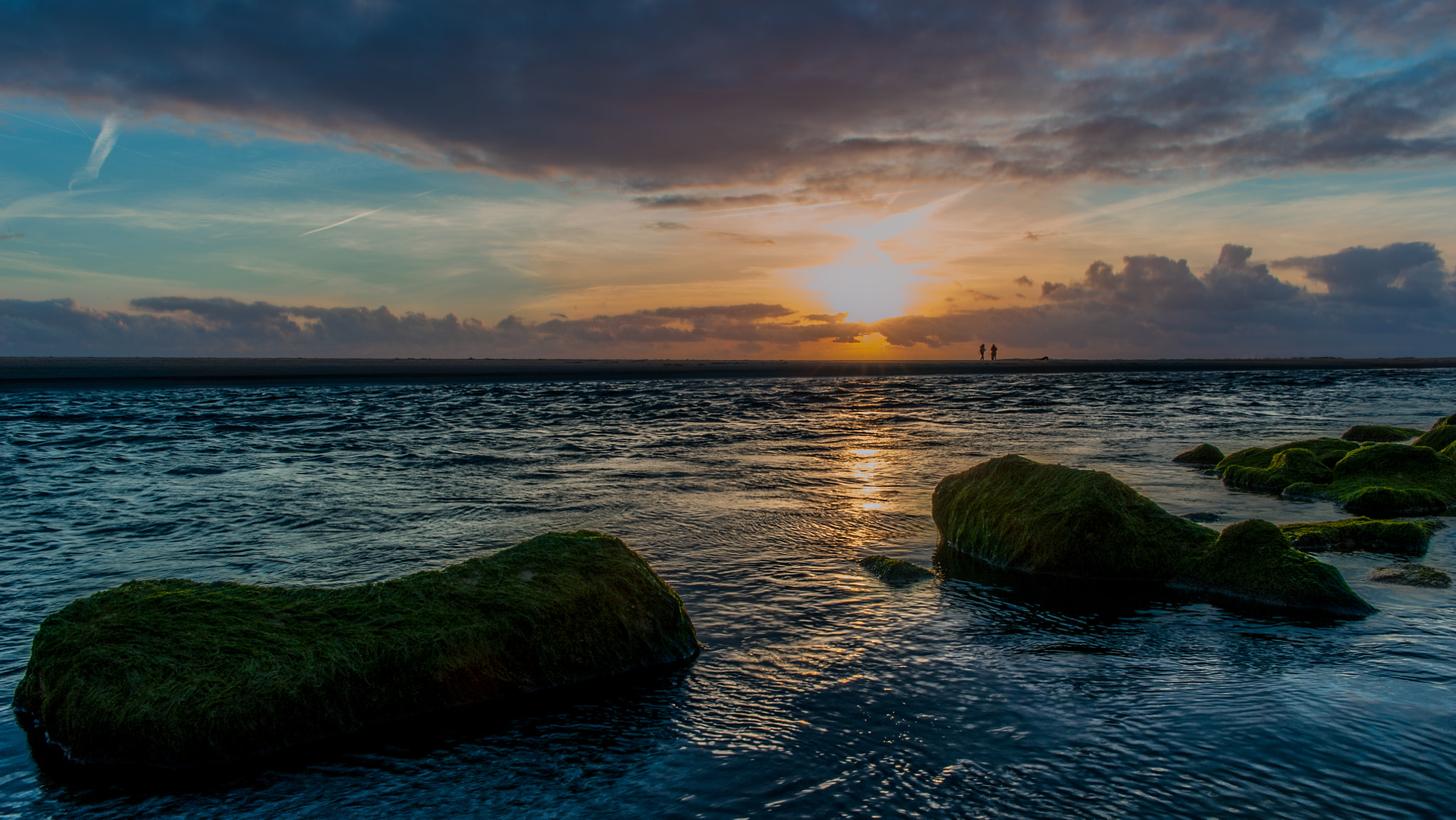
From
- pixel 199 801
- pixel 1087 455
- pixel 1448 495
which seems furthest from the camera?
pixel 1087 455

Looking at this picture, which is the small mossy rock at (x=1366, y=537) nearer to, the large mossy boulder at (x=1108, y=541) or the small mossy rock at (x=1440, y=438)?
the large mossy boulder at (x=1108, y=541)

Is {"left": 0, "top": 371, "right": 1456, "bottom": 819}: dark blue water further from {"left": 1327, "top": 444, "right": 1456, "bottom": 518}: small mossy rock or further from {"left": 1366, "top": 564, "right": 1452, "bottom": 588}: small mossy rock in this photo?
{"left": 1327, "top": 444, "right": 1456, "bottom": 518}: small mossy rock

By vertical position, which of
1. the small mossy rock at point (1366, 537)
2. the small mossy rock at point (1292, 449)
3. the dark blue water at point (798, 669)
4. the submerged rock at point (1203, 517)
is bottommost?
the dark blue water at point (798, 669)

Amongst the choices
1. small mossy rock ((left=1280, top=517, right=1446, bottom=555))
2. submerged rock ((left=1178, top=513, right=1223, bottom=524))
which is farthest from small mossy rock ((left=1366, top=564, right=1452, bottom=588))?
submerged rock ((left=1178, top=513, right=1223, bottom=524))

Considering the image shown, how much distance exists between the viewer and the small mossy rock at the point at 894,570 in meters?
8.58

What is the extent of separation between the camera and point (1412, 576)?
8.20m

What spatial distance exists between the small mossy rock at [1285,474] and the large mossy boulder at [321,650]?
12.8 m

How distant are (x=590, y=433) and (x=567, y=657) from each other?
64.7 feet

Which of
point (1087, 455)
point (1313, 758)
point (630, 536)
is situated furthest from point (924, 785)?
point (1087, 455)

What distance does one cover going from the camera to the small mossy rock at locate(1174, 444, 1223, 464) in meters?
17.5

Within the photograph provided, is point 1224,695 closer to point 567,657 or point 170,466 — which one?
point 567,657

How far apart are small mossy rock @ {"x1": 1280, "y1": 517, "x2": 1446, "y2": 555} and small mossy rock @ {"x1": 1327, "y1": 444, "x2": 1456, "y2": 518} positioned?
207 cm

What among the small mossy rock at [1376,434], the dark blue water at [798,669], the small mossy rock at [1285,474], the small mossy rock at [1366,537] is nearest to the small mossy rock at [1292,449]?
the small mossy rock at [1285,474]

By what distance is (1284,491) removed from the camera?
13.6 meters
